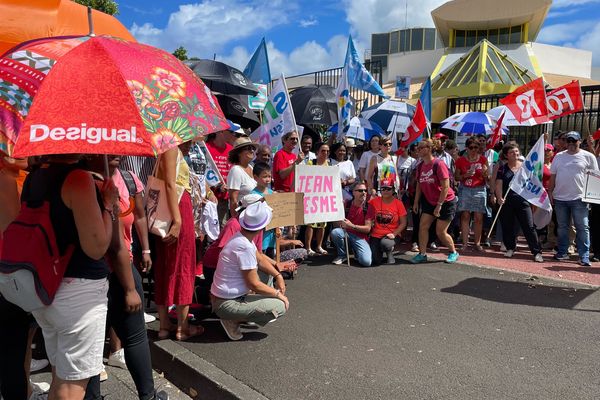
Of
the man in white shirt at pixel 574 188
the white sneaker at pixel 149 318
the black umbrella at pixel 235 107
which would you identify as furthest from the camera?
the black umbrella at pixel 235 107

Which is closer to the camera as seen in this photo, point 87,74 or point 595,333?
point 87,74

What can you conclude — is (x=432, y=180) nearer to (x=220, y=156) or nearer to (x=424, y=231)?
(x=424, y=231)

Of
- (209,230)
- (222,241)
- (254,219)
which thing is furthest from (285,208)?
(254,219)

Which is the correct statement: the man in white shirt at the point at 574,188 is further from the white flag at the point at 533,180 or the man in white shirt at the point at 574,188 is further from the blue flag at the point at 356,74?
the blue flag at the point at 356,74

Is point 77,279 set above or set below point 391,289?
above

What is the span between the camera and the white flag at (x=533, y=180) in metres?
7.54

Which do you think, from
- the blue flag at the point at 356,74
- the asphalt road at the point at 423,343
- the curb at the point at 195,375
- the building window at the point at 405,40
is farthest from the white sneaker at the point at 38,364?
the building window at the point at 405,40

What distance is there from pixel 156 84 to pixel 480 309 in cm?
424

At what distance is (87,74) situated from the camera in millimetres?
2109

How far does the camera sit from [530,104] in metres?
8.06

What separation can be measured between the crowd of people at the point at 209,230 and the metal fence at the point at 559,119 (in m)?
2.65

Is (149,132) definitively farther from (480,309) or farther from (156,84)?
(480,309)

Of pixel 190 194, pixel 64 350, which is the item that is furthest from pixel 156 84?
pixel 190 194

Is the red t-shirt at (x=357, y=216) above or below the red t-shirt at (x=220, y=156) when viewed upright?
below
